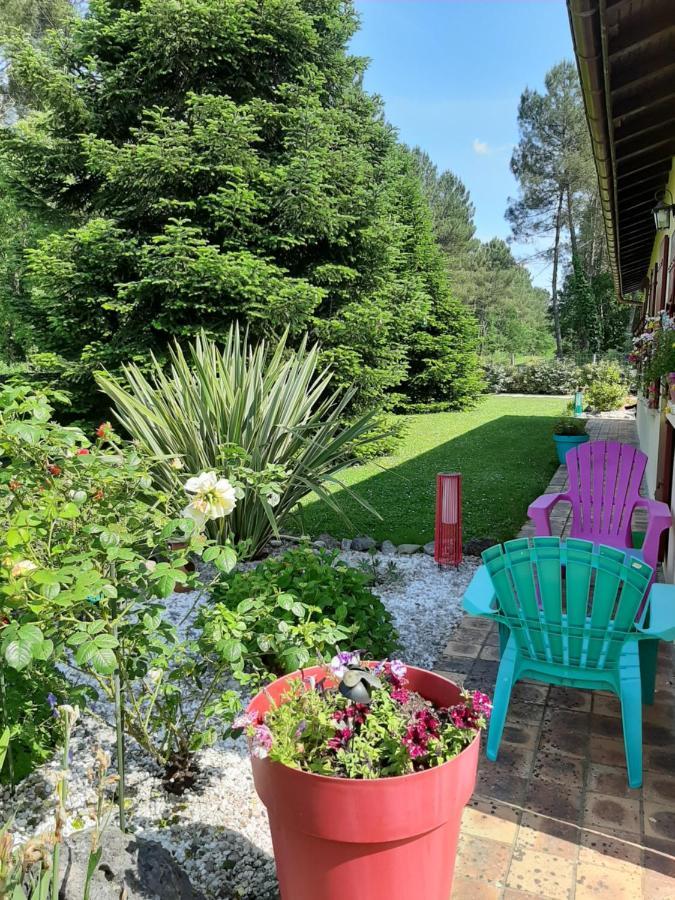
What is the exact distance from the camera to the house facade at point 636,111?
2.69 metres

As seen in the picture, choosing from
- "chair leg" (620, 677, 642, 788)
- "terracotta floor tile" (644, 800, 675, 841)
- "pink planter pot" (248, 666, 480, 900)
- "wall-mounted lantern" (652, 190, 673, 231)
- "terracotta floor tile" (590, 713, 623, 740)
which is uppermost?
"wall-mounted lantern" (652, 190, 673, 231)

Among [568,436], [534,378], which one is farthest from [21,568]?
[534,378]

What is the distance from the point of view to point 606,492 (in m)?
3.90

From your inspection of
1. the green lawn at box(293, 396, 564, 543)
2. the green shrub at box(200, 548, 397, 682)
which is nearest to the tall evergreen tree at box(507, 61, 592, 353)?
the green lawn at box(293, 396, 564, 543)

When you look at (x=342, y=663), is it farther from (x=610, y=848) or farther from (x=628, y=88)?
(x=628, y=88)

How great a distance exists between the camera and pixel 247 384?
4.14m

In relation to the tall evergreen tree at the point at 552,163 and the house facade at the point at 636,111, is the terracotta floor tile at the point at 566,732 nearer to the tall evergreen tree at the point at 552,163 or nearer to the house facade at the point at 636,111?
the house facade at the point at 636,111

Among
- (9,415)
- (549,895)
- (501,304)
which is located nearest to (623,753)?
(549,895)

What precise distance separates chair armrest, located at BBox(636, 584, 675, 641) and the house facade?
1067 millimetres

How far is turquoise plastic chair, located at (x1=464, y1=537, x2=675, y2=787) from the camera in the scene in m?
2.01

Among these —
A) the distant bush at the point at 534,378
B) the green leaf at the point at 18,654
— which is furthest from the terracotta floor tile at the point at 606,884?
the distant bush at the point at 534,378

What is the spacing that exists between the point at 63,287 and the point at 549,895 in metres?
7.75

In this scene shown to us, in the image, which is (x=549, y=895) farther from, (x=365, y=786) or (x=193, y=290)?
(x=193, y=290)

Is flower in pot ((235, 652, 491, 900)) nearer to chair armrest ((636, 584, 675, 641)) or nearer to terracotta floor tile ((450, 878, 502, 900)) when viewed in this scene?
terracotta floor tile ((450, 878, 502, 900))
